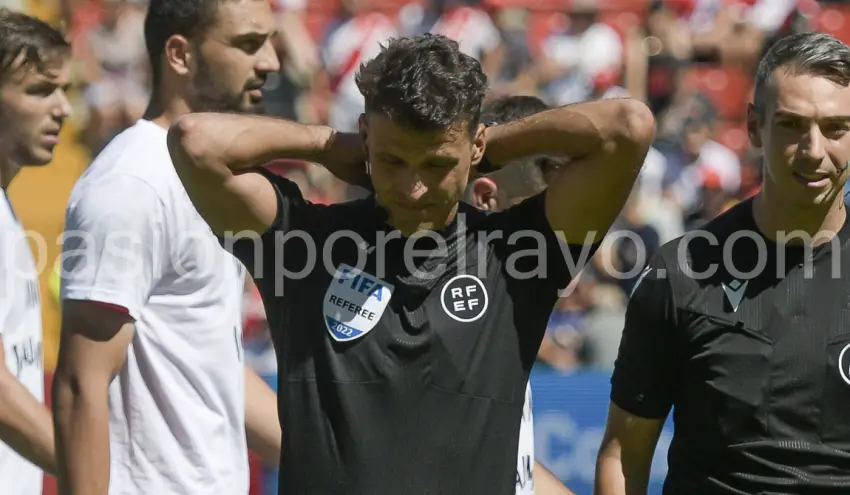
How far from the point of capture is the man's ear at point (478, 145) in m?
2.96

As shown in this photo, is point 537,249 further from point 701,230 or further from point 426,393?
point 701,230

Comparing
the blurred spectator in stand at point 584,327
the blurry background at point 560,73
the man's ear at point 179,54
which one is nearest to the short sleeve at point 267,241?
the man's ear at point 179,54

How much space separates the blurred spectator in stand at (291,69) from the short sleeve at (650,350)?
23.4 ft

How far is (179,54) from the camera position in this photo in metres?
4.11

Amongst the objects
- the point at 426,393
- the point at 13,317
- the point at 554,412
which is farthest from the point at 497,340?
the point at 554,412

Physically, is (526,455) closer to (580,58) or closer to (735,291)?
(735,291)

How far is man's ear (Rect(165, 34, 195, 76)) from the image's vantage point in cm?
408

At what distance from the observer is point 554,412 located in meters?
6.77

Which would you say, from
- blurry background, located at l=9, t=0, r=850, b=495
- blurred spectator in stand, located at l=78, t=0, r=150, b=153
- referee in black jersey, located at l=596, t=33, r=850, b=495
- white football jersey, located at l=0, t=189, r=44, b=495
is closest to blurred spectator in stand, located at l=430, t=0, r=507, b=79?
blurry background, located at l=9, t=0, r=850, b=495

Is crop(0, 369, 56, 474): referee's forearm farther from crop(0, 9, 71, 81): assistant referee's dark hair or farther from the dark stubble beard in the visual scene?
crop(0, 9, 71, 81): assistant referee's dark hair

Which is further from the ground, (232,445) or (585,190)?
(585,190)

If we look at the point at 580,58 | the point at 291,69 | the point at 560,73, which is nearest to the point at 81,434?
the point at 291,69

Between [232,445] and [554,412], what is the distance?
315cm

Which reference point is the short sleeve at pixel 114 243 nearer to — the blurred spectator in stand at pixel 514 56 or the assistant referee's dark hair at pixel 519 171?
the assistant referee's dark hair at pixel 519 171
